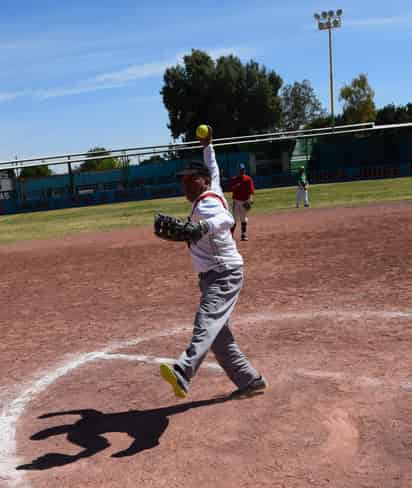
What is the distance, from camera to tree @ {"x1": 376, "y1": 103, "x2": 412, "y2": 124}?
64.6 meters

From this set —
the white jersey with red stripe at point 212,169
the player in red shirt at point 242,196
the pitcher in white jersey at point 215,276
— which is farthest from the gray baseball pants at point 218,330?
the player in red shirt at point 242,196

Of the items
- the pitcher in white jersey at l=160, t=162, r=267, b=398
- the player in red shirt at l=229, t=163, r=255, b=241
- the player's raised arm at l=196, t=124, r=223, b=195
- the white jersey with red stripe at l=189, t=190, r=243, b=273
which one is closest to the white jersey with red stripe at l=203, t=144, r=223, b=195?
the player's raised arm at l=196, t=124, r=223, b=195

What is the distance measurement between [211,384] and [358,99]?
7581 centimetres

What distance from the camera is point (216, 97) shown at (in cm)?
6862

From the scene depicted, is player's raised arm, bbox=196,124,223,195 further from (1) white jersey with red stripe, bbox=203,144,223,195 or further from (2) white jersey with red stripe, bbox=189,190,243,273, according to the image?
(2) white jersey with red stripe, bbox=189,190,243,273

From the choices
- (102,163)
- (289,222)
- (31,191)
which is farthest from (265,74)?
(289,222)

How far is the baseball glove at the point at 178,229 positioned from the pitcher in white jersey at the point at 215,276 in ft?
0.26

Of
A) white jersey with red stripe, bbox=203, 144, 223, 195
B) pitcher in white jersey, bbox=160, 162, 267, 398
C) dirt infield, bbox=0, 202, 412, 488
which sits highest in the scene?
white jersey with red stripe, bbox=203, 144, 223, 195

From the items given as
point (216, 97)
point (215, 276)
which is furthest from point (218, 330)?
point (216, 97)

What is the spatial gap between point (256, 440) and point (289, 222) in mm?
16670

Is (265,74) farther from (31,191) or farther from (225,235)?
(225,235)

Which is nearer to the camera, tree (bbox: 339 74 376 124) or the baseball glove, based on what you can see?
the baseball glove

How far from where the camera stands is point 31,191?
5003 cm

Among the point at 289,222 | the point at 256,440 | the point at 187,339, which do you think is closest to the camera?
the point at 256,440
